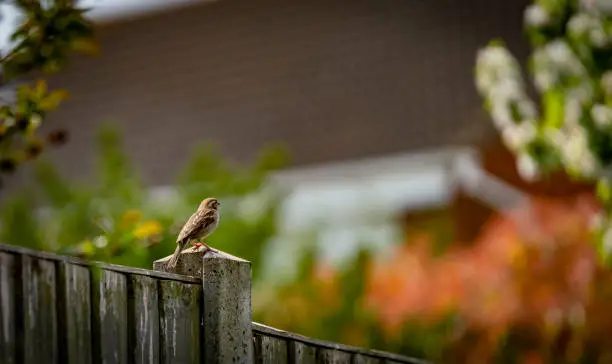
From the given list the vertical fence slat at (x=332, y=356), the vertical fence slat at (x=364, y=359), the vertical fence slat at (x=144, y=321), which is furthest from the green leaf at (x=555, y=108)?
the vertical fence slat at (x=144, y=321)

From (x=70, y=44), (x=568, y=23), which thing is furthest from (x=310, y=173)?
(x=70, y=44)

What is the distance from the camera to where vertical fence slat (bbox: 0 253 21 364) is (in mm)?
1533

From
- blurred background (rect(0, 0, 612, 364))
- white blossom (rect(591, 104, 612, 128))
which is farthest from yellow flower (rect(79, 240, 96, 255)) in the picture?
white blossom (rect(591, 104, 612, 128))

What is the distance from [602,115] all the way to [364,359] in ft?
8.39

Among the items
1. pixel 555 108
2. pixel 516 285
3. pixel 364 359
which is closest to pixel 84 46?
pixel 364 359

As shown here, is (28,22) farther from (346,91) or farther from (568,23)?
(346,91)

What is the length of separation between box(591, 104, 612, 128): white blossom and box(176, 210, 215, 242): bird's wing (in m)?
2.84

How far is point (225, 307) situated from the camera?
1.65m

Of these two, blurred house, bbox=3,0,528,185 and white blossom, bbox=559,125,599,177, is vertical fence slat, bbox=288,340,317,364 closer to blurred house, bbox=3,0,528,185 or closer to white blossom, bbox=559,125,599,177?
white blossom, bbox=559,125,599,177

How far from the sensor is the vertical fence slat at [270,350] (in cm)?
173

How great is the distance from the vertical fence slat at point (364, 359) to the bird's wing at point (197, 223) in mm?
428

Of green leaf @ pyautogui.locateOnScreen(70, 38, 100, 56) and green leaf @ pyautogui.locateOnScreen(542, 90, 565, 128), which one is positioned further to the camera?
green leaf @ pyautogui.locateOnScreen(542, 90, 565, 128)

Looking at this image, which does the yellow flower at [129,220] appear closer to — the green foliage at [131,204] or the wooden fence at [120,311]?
the wooden fence at [120,311]

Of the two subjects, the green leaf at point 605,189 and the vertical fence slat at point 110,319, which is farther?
the green leaf at point 605,189
